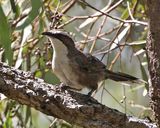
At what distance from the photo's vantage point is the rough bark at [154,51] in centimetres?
169

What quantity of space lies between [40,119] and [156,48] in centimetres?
203

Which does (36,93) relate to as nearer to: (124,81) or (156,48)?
(156,48)

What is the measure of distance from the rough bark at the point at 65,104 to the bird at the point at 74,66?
1.16 ft

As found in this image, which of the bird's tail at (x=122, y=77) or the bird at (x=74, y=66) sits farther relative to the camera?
the bird's tail at (x=122, y=77)

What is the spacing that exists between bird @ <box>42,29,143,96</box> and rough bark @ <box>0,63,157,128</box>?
35 cm

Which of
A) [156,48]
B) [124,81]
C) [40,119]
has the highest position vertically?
[156,48]

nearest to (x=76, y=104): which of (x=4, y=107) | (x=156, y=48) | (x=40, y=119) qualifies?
(x=156, y=48)

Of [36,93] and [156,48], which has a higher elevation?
[156,48]

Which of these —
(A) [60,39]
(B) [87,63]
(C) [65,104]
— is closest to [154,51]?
(C) [65,104]

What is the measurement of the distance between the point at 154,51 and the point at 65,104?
0.41 metres

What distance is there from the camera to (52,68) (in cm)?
254

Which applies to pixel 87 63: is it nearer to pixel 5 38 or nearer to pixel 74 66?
pixel 74 66

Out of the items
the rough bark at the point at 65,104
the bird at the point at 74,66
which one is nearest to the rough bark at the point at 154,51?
the rough bark at the point at 65,104

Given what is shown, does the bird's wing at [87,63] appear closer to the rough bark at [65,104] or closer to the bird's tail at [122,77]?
the bird's tail at [122,77]
